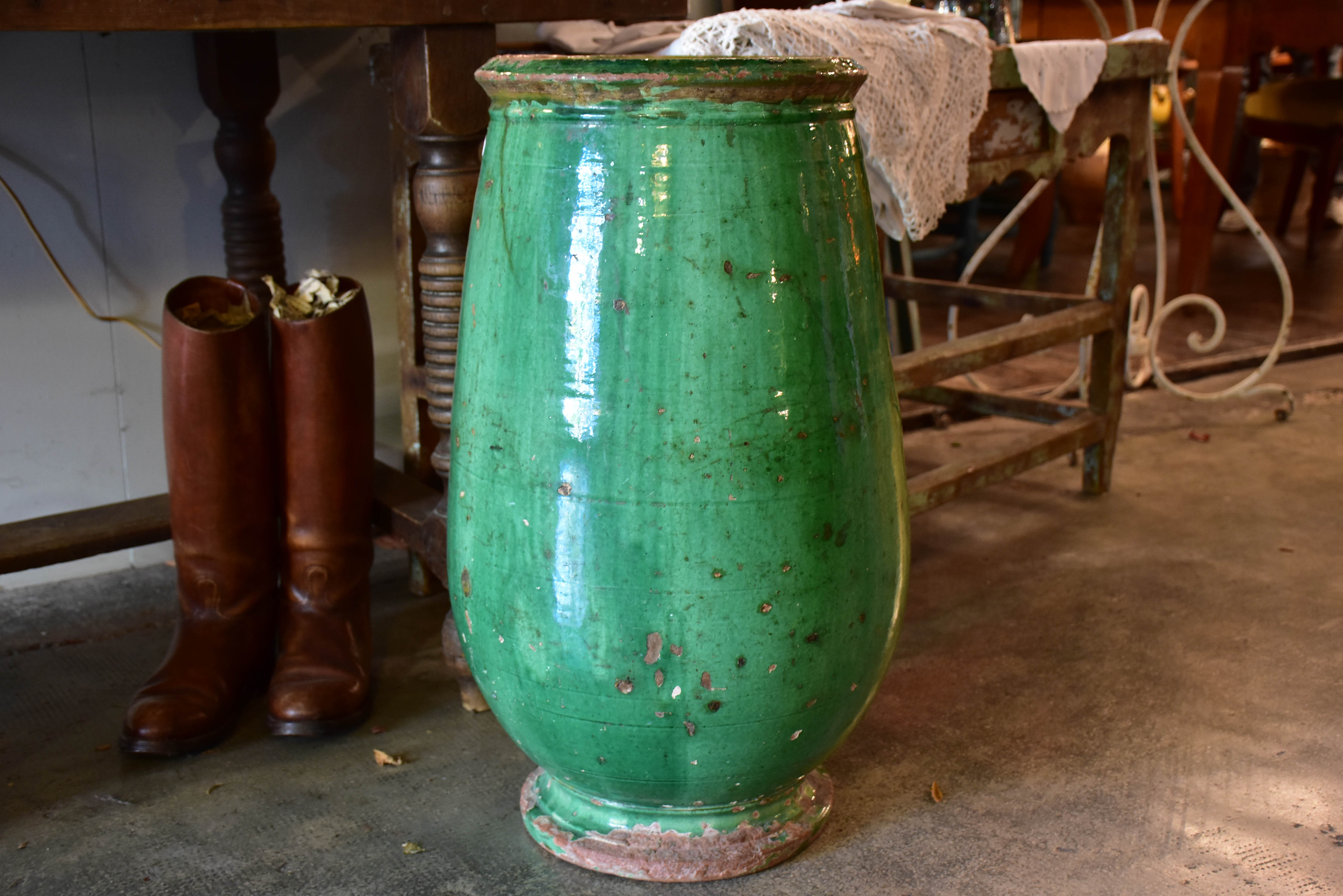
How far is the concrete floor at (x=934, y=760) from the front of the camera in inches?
43.2

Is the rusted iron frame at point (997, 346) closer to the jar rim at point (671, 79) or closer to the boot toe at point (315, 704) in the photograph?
the jar rim at point (671, 79)

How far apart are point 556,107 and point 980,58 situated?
2.79ft

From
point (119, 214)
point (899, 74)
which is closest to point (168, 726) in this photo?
point (119, 214)

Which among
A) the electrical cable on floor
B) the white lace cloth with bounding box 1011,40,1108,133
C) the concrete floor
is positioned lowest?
the concrete floor

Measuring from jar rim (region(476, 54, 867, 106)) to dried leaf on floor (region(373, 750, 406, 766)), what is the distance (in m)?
0.72

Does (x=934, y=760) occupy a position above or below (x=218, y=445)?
below

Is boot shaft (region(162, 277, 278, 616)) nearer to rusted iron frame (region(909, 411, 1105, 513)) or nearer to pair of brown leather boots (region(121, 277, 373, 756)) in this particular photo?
pair of brown leather boots (region(121, 277, 373, 756))

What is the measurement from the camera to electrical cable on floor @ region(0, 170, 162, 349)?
162 cm

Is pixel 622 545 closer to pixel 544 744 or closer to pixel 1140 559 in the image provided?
pixel 544 744

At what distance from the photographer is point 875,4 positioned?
5.14 feet

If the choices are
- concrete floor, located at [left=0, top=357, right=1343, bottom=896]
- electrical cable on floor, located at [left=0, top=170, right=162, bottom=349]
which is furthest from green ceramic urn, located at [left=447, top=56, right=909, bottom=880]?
electrical cable on floor, located at [left=0, top=170, right=162, bottom=349]

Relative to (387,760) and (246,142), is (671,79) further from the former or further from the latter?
(246,142)

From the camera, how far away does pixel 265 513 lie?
1.42 metres

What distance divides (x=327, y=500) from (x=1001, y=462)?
1.01 metres
